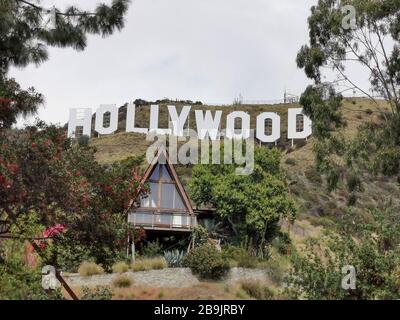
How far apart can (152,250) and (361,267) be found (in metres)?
20.7

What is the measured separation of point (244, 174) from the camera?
141 ft

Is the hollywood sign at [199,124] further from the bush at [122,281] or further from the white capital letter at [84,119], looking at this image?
the bush at [122,281]

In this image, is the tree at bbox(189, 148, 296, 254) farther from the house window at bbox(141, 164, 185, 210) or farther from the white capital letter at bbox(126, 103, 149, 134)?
the white capital letter at bbox(126, 103, 149, 134)

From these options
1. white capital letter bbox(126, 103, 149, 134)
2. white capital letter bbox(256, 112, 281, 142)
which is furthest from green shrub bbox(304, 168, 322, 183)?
white capital letter bbox(126, 103, 149, 134)

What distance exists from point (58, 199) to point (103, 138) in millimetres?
69404

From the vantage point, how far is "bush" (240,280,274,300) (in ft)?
90.5

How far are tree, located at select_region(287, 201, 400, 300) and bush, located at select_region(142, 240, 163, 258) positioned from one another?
19.3 metres

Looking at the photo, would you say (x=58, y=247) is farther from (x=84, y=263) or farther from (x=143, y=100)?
(x=143, y=100)

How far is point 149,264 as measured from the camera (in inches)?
1281

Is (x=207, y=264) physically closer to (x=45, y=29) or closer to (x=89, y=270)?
(x=89, y=270)

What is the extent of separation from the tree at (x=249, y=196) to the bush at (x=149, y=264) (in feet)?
28.6

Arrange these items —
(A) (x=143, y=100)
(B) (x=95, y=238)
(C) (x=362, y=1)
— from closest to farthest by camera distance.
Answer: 1. (B) (x=95, y=238)
2. (C) (x=362, y=1)
3. (A) (x=143, y=100)

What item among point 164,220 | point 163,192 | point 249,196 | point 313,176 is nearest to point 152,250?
point 164,220
